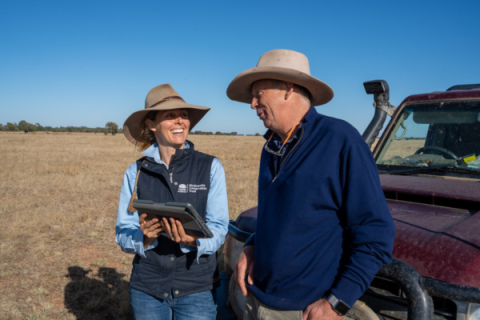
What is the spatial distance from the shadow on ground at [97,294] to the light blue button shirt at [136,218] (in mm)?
2015

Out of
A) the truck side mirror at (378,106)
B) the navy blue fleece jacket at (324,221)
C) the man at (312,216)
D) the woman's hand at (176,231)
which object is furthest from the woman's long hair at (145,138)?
the truck side mirror at (378,106)

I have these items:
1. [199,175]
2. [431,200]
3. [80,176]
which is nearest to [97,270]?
[199,175]

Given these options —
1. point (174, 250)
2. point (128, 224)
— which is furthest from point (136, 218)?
point (174, 250)

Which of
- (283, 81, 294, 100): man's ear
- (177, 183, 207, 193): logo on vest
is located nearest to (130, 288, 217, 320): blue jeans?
(177, 183, 207, 193): logo on vest

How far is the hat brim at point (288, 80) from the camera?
5.95 feet

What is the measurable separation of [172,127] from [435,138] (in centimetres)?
238

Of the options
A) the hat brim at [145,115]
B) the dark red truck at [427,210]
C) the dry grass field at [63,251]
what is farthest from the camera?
the dry grass field at [63,251]

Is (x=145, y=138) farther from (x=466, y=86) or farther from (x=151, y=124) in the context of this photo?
(x=466, y=86)

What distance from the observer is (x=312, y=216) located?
1.54 meters

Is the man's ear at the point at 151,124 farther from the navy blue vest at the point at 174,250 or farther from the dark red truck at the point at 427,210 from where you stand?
the dark red truck at the point at 427,210

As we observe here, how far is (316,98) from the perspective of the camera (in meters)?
2.03

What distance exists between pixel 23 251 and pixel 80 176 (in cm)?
765

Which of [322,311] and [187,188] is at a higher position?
[187,188]

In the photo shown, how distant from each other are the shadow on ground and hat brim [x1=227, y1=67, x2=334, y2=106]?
2.93m
